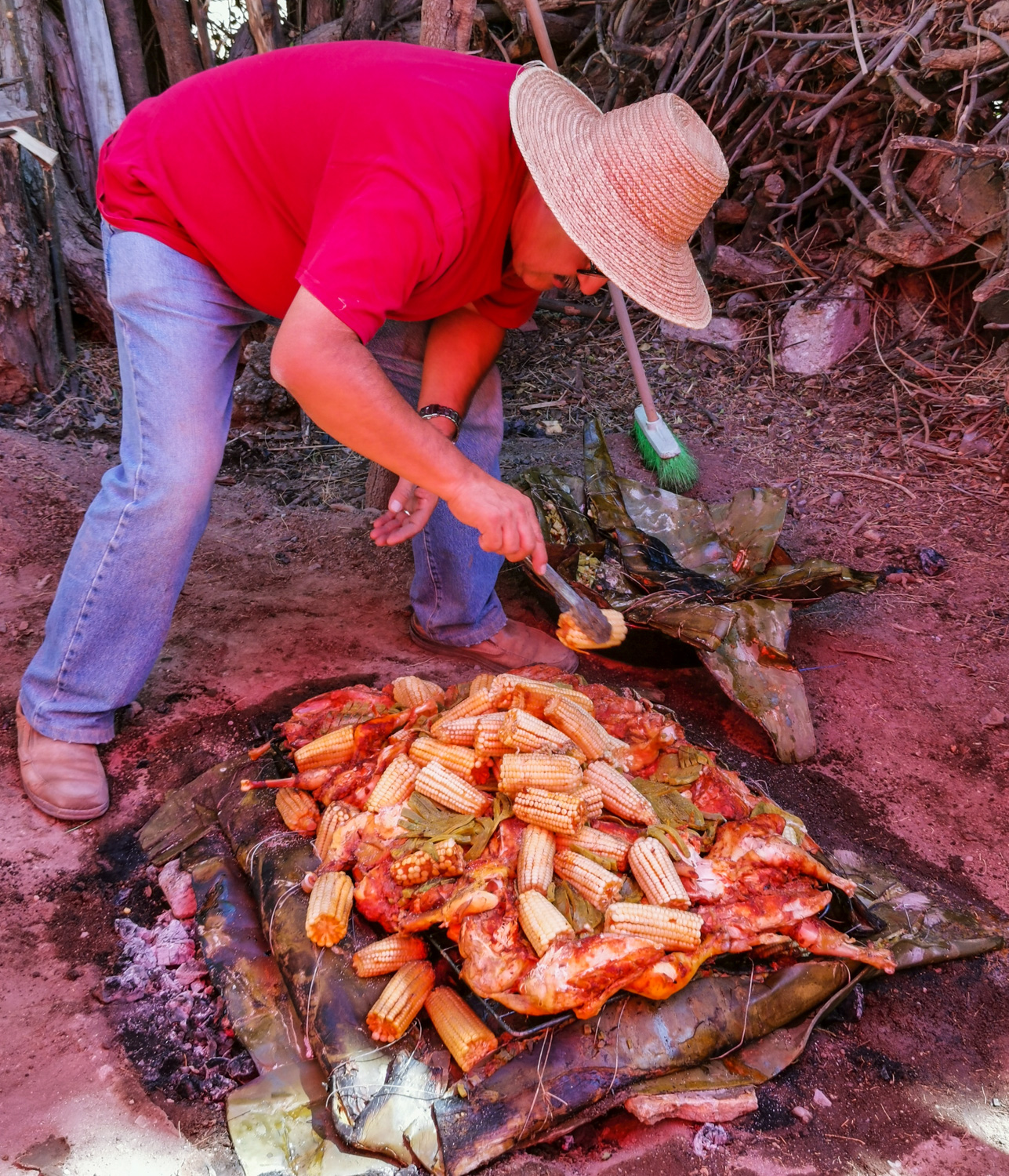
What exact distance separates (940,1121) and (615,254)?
8.08 ft

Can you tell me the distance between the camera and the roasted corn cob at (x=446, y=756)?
8.36 feet

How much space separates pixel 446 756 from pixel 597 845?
54 centimetres

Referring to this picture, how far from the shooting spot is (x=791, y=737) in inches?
129

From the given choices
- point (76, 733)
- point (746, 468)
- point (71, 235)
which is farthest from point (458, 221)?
point (71, 235)

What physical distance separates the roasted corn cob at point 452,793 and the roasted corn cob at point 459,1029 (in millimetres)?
500

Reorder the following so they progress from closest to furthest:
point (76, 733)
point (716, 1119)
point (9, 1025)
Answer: point (716, 1119)
point (9, 1025)
point (76, 733)

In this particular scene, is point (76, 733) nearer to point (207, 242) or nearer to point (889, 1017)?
point (207, 242)

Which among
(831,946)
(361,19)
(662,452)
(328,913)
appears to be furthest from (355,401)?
(361,19)

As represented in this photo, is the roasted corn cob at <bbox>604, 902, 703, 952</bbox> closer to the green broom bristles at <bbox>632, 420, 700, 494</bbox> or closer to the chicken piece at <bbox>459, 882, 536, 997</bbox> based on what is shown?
the chicken piece at <bbox>459, 882, 536, 997</bbox>

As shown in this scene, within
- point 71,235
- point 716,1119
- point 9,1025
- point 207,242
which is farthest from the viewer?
point 71,235

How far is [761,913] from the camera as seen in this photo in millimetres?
2324

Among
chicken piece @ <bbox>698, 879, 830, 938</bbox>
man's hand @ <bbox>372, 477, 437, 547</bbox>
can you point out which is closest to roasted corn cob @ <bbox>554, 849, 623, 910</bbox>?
chicken piece @ <bbox>698, 879, 830, 938</bbox>

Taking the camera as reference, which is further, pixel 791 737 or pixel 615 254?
pixel 791 737

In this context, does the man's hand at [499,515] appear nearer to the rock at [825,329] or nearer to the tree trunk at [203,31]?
the rock at [825,329]
